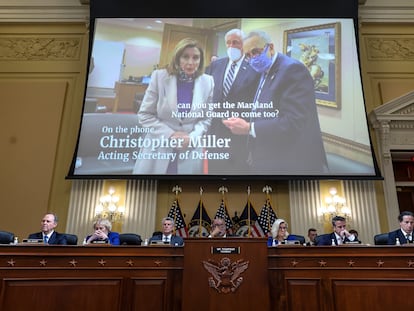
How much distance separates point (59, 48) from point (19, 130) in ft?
6.55

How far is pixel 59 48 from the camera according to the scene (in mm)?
8328

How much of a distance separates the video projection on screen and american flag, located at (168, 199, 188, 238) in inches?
23.6

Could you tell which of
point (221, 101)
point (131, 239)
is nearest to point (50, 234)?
point (131, 239)

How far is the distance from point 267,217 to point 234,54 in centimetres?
315

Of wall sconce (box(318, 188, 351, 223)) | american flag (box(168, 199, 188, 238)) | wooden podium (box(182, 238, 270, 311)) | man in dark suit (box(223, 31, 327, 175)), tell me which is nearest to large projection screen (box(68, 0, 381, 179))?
man in dark suit (box(223, 31, 327, 175))

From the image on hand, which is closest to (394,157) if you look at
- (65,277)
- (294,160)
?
(294,160)

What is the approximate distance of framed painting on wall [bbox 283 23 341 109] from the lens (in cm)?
728

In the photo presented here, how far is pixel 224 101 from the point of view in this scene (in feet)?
23.4

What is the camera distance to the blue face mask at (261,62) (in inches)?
289

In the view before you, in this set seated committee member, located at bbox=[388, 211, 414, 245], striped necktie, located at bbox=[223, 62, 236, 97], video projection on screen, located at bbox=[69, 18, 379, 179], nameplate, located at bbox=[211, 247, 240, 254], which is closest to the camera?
nameplate, located at bbox=[211, 247, 240, 254]

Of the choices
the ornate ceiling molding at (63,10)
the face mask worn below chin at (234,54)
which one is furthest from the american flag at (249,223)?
the ornate ceiling molding at (63,10)

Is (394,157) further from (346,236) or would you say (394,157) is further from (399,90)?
(346,236)

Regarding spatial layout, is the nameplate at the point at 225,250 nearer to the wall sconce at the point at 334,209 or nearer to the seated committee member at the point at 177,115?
the seated committee member at the point at 177,115

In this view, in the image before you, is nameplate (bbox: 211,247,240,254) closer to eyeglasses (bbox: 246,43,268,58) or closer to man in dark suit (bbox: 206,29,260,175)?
man in dark suit (bbox: 206,29,260,175)
